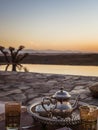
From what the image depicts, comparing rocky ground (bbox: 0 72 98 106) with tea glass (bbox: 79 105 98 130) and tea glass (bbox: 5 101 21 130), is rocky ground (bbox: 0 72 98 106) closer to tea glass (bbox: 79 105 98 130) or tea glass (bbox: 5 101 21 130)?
tea glass (bbox: 5 101 21 130)

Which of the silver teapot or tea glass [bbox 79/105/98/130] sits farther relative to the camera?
the silver teapot

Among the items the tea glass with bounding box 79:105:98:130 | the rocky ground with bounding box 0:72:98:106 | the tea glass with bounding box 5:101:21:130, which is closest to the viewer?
the tea glass with bounding box 79:105:98:130

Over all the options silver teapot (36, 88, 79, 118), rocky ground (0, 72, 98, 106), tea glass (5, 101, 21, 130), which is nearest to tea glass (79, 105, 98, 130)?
silver teapot (36, 88, 79, 118)

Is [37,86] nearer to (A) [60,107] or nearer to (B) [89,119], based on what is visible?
(A) [60,107]

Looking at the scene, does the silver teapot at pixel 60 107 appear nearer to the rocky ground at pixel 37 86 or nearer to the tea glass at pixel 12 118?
the tea glass at pixel 12 118

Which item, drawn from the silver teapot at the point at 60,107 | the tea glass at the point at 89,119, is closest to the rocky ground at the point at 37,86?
the silver teapot at the point at 60,107

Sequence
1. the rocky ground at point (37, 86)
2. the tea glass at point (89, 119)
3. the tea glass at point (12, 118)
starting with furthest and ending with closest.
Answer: the rocky ground at point (37, 86) → the tea glass at point (12, 118) → the tea glass at point (89, 119)

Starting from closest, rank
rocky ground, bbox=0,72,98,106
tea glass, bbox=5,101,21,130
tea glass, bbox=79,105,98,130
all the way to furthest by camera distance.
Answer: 1. tea glass, bbox=79,105,98,130
2. tea glass, bbox=5,101,21,130
3. rocky ground, bbox=0,72,98,106

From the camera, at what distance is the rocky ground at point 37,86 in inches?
190

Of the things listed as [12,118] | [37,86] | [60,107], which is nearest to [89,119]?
[60,107]

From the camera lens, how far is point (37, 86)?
5.91 m

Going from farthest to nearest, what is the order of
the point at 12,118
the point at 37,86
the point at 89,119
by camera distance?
the point at 37,86
the point at 12,118
the point at 89,119

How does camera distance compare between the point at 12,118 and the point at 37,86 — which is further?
the point at 37,86

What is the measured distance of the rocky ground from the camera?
4820 millimetres
